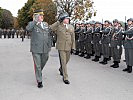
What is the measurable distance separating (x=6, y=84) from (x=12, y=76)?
1.15m

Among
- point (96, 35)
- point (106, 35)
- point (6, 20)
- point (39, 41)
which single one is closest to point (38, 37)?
point (39, 41)

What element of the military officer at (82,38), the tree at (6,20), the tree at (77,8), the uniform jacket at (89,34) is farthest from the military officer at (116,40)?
the tree at (6,20)

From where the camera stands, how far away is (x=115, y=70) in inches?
399

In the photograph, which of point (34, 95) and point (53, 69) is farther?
point (53, 69)

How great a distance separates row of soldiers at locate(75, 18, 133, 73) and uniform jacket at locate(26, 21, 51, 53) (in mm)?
3221

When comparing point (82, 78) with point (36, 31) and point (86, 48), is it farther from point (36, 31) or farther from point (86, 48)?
point (86, 48)

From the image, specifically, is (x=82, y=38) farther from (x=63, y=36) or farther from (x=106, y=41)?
(x=63, y=36)

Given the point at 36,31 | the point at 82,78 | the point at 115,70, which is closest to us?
the point at 36,31

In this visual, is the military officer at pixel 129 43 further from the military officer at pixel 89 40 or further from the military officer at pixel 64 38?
the military officer at pixel 89 40

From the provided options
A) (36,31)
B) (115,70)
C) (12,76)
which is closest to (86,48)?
(115,70)

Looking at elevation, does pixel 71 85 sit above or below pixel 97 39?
below

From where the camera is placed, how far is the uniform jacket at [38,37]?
→ 289 inches

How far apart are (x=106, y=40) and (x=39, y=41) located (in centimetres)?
A: 486

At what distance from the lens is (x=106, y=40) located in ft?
38.5
